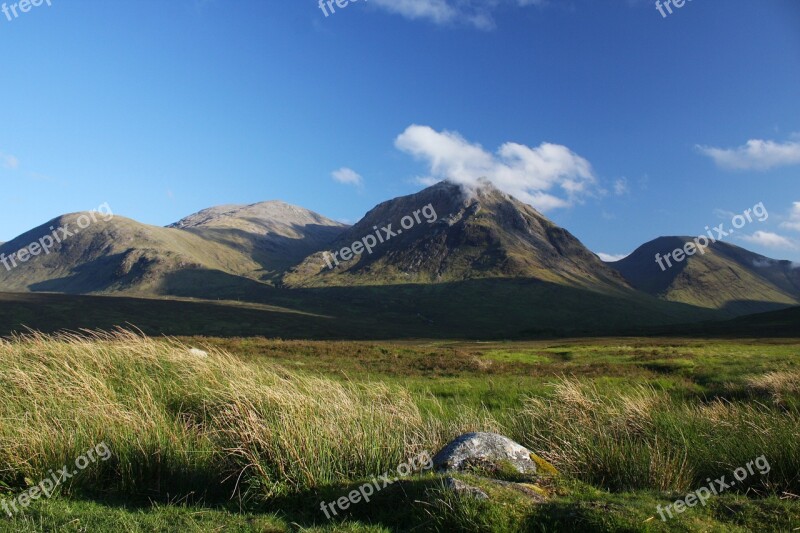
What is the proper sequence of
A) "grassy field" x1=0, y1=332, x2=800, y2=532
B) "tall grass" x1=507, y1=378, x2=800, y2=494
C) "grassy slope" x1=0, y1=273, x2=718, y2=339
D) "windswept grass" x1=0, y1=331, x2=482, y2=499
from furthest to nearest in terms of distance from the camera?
1. "grassy slope" x1=0, y1=273, x2=718, y2=339
2. "tall grass" x1=507, y1=378, x2=800, y2=494
3. "windswept grass" x1=0, y1=331, x2=482, y2=499
4. "grassy field" x1=0, y1=332, x2=800, y2=532

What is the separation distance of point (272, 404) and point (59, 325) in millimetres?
90519

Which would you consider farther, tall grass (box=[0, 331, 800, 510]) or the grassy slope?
the grassy slope

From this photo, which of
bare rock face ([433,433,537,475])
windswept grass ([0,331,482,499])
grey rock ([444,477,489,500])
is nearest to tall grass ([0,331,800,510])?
windswept grass ([0,331,482,499])

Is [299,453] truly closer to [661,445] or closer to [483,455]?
[483,455]

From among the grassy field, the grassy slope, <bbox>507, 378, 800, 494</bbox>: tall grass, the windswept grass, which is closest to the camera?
the grassy field

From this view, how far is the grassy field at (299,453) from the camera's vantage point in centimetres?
622

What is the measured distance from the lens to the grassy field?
6.22m

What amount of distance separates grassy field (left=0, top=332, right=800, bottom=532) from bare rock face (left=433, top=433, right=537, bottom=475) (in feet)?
1.49

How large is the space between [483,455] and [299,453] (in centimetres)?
294

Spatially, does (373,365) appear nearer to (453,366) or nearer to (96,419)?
(453,366)

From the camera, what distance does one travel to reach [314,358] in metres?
33.8

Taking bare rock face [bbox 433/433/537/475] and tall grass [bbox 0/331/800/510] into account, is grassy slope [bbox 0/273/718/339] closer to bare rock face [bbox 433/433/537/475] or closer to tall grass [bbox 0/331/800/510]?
tall grass [bbox 0/331/800/510]

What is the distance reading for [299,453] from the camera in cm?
792

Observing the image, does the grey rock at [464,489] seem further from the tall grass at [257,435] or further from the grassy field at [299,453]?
the tall grass at [257,435]
